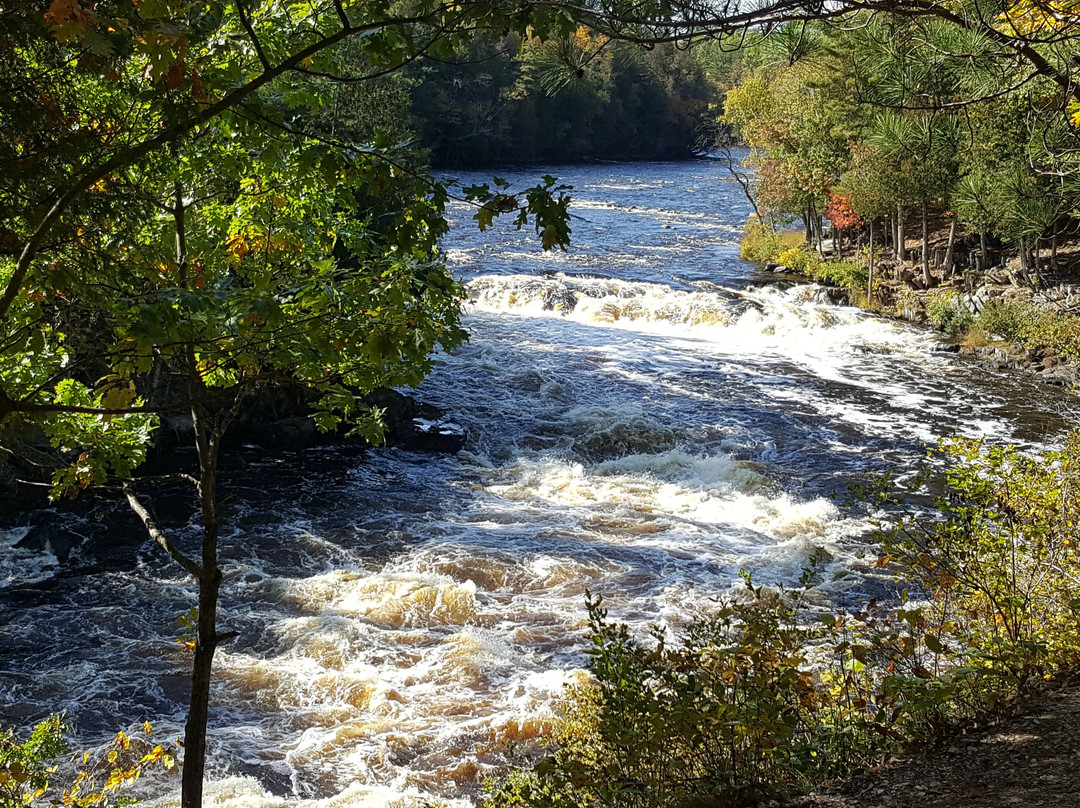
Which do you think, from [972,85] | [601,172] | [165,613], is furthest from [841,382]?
[601,172]

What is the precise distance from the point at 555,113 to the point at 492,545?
43.8 m

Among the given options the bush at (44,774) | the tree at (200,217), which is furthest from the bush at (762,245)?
the bush at (44,774)

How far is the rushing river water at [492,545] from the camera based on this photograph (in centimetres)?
725

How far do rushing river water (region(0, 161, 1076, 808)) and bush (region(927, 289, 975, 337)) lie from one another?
29.1 inches

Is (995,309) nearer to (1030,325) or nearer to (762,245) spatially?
(1030,325)


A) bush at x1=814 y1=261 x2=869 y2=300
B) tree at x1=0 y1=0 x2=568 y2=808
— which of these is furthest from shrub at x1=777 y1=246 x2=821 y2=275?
tree at x1=0 y1=0 x2=568 y2=808

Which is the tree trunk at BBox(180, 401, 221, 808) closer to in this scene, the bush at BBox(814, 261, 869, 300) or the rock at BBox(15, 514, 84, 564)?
the rock at BBox(15, 514, 84, 564)

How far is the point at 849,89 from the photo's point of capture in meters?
21.1

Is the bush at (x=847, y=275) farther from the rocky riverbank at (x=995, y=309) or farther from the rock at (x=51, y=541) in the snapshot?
the rock at (x=51, y=541)

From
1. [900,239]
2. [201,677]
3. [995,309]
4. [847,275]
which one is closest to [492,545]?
[201,677]

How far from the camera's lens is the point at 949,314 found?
19.6 meters

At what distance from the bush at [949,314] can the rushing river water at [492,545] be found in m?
0.74

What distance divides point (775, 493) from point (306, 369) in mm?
8629

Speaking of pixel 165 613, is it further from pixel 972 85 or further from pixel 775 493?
pixel 972 85
